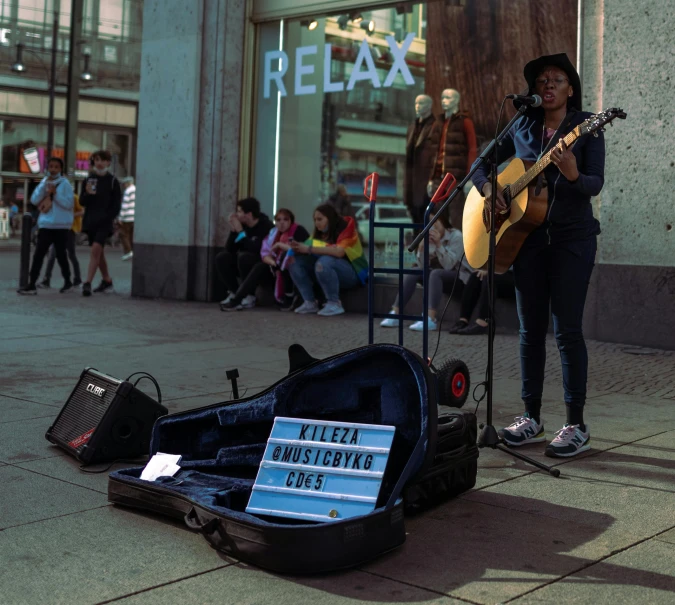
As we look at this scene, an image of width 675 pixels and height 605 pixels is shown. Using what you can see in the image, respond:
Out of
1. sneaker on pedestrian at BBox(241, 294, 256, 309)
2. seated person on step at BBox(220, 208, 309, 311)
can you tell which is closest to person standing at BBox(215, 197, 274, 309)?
sneaker on pedestrian at BBox(241, 294, 256, 309)

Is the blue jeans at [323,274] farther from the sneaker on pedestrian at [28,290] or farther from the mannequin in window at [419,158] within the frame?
the sneaker on pedestrian at [28,290]

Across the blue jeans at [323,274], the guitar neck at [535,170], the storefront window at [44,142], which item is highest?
the storefront window at [44,142]

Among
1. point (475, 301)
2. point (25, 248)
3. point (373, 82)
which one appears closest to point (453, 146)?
point (373, 82)

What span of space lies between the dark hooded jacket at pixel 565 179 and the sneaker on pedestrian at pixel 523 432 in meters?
0.90

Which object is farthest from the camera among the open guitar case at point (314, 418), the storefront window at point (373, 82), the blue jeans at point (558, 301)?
the storefront window at point (373, 82)

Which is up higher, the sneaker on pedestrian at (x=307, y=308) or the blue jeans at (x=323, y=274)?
the blue jeans at (x=323, y=274)

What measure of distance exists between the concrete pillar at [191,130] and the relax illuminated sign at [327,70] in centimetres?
43

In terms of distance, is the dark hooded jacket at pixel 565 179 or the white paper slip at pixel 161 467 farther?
the dark hooded jacket at pixel 565 179

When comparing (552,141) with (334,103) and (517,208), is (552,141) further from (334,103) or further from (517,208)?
(334,103)

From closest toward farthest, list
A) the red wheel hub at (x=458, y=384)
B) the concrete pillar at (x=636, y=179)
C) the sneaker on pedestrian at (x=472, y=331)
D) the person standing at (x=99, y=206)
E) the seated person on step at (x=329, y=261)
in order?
1. the red wheel hub at (x=458, y=384)
2. the concrete pillar at (x=636, y=179)
3. the sneaker on pedestrian at (x=472, y=331)
4. the seated person on step at (x=329, y=261)
5. the person standing at (x=99, y=206)

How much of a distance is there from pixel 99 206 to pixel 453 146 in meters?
4.84

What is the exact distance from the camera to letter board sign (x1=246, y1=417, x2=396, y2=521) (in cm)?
342

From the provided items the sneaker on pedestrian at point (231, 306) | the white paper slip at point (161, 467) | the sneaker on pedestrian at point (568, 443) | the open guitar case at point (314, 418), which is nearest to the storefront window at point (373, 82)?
the sneaker on pedestrian at point (231, 306)

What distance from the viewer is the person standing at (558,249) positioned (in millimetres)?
4750
